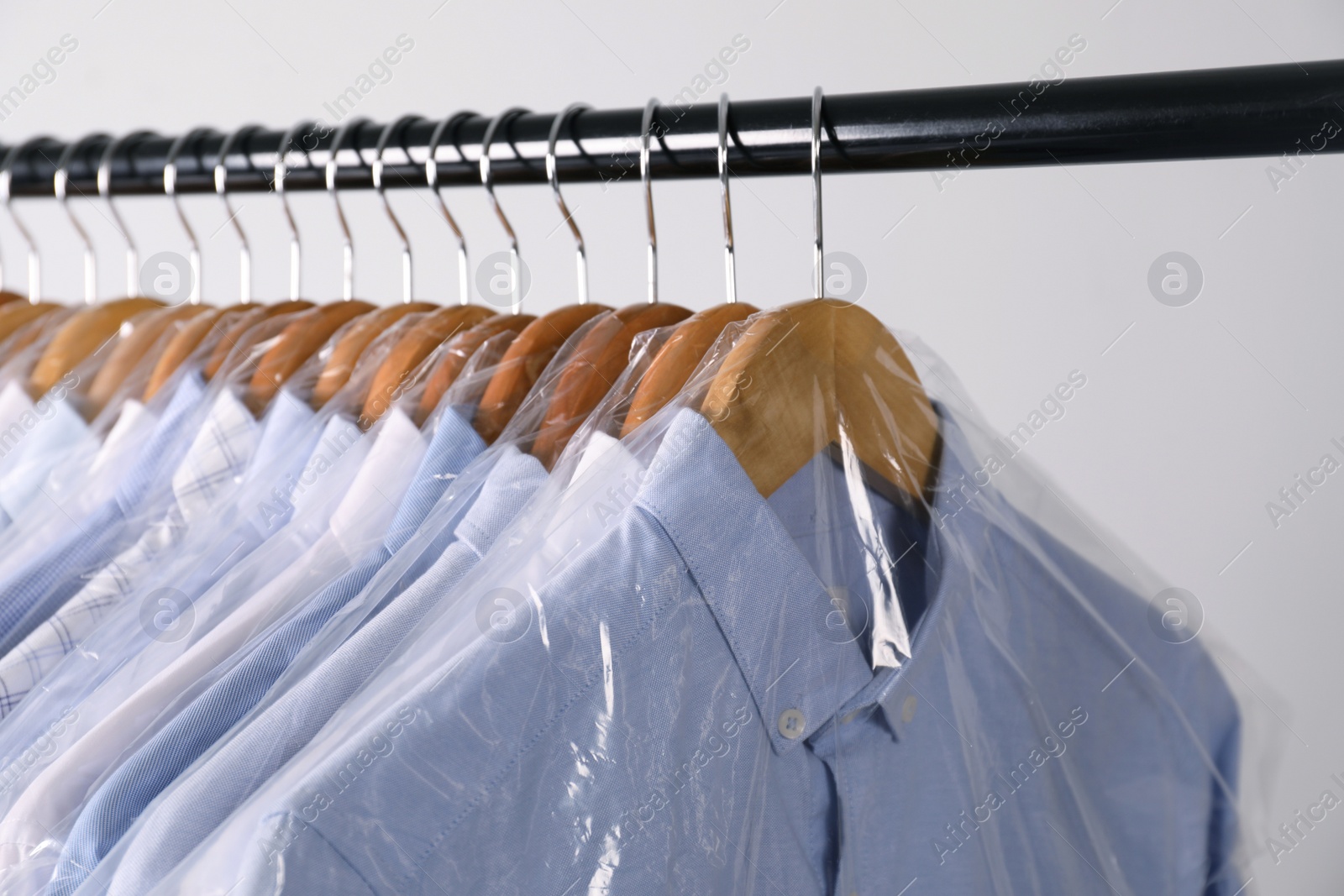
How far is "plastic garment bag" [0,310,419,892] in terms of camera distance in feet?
1.39

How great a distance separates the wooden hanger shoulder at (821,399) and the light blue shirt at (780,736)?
1cm

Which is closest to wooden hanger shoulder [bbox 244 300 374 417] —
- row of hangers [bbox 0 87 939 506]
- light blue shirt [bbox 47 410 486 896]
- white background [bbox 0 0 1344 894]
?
row of hangers [bbox 0 87 939 506]

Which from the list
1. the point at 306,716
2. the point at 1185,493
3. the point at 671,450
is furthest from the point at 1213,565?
the point at 306,716

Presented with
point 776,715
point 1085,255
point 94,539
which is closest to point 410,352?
point 94,539

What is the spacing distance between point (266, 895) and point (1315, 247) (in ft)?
4.61

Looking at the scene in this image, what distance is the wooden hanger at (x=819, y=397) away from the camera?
47cm

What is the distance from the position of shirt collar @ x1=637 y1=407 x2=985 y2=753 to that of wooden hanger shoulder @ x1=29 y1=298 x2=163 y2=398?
58cm

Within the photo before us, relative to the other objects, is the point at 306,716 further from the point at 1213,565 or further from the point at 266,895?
the point at 1213,565

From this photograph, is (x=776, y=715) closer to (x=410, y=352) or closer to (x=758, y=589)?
(x=758, y=589)

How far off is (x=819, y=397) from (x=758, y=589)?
104mm

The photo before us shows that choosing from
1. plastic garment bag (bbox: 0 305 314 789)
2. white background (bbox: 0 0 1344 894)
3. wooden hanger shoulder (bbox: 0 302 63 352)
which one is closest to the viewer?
plastic garment bag (bbox: 0 305 314 789)

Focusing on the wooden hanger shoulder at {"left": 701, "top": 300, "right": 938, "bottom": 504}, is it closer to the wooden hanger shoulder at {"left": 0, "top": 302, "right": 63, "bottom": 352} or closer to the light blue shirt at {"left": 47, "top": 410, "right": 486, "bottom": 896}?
the light blue shirt at {"left": 47, "top": 410, "right": 486, "bottom": 896}

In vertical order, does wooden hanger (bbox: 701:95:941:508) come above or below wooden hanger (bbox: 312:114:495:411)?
above

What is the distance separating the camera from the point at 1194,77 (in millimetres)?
454
